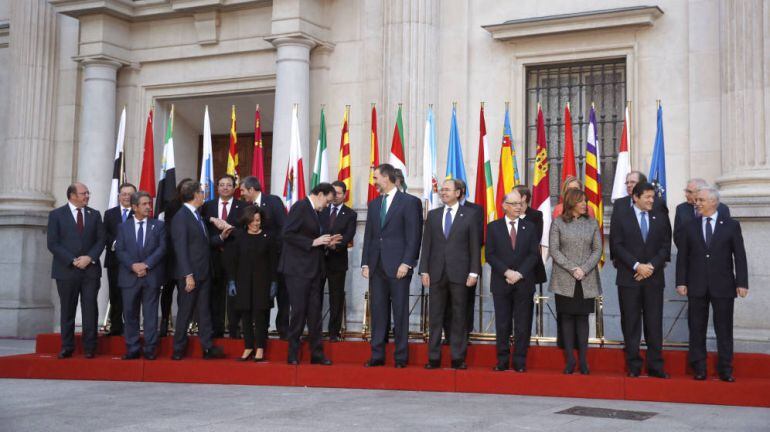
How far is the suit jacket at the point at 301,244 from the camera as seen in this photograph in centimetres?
1030

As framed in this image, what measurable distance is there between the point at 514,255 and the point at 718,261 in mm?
1956

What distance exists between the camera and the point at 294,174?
46.9 feet

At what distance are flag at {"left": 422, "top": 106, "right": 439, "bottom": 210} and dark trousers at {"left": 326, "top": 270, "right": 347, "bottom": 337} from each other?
2.44 m

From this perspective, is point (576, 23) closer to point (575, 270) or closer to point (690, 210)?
point (690, 210)

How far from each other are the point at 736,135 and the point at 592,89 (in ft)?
8.08

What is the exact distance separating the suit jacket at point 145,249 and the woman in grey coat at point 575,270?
176 inches

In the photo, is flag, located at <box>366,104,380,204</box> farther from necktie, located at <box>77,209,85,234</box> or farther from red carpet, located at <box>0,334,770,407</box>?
necktie, located at <box>77,209,85,234</box>

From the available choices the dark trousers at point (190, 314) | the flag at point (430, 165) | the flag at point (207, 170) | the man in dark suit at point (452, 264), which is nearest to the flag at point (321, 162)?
the flag at point (207, 170)

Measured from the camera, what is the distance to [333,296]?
11.4m

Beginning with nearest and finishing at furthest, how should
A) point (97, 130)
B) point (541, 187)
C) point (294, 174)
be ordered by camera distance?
point (541, 187), point (294, 174), point (97, 130)

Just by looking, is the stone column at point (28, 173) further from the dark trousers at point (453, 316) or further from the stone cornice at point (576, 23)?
the dark trousers at point (453, 316)

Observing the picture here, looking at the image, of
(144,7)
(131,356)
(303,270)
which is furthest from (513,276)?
(144,7)

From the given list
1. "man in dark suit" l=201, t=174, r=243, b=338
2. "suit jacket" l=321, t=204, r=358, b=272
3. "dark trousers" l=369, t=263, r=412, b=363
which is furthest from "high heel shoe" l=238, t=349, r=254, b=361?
"dark trousers" l=369, t=263, r=412, b=363

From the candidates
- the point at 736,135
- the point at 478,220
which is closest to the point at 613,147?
the point at 736,135
